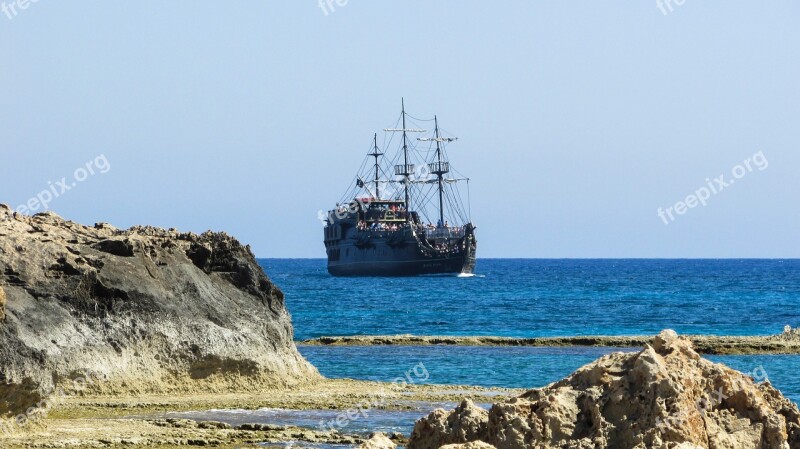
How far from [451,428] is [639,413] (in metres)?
1.20

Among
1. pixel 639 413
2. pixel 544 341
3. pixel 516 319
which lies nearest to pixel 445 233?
pixel 516 319

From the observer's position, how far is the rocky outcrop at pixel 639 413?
7.77 meters

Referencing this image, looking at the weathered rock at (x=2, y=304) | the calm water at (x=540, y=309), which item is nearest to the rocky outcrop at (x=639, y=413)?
the weathered rock at (x=2, y=304)

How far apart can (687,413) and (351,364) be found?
26543 mm

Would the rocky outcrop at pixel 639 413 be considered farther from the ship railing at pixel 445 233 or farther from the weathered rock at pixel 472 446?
the ship railing at pixel 445 233

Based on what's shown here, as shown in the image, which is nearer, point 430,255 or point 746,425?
point 746,425

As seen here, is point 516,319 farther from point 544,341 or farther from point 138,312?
point 138,312

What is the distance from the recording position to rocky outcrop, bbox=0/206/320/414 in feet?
66.3

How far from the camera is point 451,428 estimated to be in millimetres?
8148

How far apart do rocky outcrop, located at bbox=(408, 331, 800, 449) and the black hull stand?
119820 mm

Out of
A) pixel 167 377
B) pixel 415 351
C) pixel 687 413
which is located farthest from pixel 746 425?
pixel 415 351

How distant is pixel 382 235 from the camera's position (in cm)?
13112

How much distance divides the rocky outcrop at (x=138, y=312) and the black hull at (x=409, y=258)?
102083mm

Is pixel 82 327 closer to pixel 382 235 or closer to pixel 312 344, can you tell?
pixel 312 344
